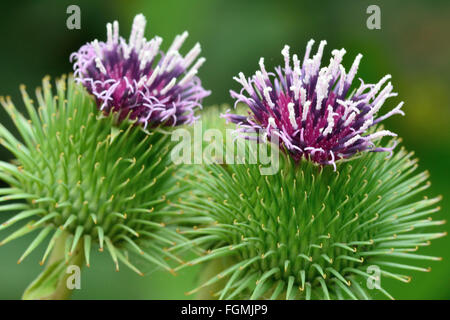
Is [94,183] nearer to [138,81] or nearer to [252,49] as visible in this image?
[138,81]

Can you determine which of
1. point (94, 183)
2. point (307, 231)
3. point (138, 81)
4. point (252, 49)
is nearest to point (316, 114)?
point (307, 231)

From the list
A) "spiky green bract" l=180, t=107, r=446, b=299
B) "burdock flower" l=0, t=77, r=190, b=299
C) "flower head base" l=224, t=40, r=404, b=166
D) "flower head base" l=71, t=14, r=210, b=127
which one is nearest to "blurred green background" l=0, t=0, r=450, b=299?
"burdock flower" l=0, t=77, r=190, b=299

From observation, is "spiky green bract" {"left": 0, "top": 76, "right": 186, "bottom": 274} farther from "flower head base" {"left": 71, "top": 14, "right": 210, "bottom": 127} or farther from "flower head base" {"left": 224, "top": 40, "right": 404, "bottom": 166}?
"flower head base" {"left": 224, "top": 40, "right": 404, "bottom": 166}

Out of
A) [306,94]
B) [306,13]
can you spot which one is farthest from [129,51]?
[306,13]

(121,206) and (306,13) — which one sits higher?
(306,13)

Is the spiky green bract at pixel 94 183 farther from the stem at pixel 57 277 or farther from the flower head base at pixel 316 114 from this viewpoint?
the flower head base at pixel 316 114

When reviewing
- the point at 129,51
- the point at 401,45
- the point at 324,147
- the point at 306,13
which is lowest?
the point at 324,147

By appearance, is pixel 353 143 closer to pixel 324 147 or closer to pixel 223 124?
pixel 324 147
